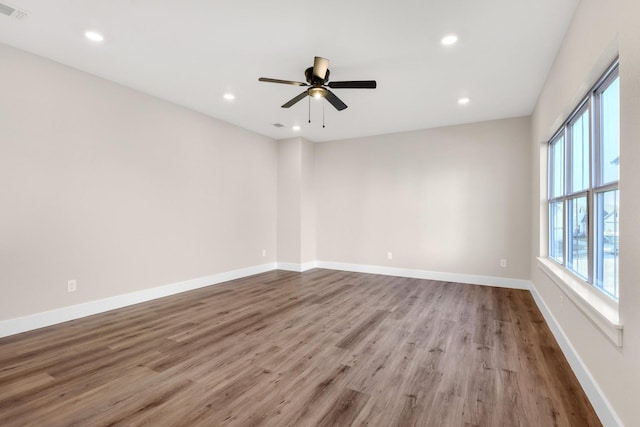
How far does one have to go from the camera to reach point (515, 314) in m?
3.56

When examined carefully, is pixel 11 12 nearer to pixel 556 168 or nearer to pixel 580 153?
pixel 580 153

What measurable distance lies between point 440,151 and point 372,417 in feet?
15.5

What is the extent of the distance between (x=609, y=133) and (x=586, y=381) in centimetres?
167

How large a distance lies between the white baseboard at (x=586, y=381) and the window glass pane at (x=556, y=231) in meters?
0.80

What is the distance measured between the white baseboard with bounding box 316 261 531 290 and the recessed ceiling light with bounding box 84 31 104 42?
5.15 metres

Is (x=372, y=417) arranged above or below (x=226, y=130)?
below

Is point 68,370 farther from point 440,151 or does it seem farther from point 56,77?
point 440,151

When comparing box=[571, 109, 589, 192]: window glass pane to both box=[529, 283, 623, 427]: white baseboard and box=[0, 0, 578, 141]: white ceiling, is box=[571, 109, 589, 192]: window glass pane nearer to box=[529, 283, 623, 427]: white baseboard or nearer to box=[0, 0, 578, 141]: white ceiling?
box=[0, 0, 578, 141]: white ceiling

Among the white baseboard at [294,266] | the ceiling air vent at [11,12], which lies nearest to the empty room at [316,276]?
the ceiling air vent at [11,12]

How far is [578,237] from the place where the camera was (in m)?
2.64

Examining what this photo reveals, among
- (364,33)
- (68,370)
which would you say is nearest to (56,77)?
(68,370)

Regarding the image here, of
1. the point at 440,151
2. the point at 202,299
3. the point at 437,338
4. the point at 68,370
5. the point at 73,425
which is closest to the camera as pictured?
the point at 73,425

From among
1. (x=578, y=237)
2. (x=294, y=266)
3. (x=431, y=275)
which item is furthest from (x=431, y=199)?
(x=294, y=266)

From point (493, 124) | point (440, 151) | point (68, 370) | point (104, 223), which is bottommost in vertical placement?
point (68, 370)
